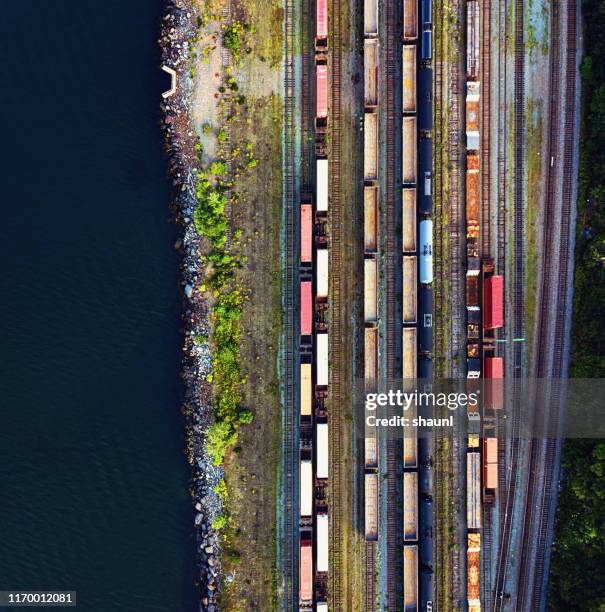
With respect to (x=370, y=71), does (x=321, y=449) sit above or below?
below

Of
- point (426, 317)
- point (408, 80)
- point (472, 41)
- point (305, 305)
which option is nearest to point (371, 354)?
point (426, 317)

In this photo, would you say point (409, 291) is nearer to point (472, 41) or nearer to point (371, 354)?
point (371, 354)

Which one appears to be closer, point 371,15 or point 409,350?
point 371,15

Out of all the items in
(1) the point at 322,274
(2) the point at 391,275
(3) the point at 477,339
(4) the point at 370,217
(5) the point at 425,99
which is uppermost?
(5) the point at 425,99

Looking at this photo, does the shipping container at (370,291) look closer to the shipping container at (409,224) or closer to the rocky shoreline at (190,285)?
the shipping container at (409,224)

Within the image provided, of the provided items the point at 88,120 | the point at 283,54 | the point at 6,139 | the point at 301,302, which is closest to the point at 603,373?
the point at 301,302

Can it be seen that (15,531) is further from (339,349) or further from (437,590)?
(437,590)

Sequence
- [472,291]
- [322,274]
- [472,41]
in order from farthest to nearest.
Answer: [472,291]
[472,41]
[322,274]

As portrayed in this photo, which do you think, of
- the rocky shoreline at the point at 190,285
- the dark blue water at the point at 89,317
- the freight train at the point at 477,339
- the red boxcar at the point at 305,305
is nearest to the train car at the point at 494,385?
the freight train at the point at 477,339
